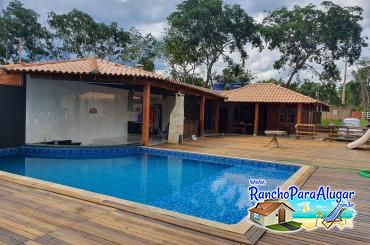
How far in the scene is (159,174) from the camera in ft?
29.9

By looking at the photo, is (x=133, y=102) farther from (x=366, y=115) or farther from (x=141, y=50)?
(x=366, y=115)

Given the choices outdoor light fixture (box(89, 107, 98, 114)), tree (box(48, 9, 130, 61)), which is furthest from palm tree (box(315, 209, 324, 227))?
tree (box(48, 9, 130, 61))

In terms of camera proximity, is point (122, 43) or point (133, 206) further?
point (122, 43)

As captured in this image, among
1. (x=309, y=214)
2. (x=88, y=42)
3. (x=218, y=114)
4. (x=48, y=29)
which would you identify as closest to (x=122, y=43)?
(x=88, y=42)

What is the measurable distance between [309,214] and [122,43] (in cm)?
3169

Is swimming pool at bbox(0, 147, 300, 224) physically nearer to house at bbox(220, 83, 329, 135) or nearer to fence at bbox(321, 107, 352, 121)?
house at bbox(220, 83, 329, 135)

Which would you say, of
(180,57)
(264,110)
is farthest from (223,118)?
(180,57)

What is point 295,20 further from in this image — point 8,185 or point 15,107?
point 8,185

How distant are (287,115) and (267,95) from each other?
90.6 inches

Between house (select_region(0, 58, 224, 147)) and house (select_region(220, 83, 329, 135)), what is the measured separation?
502 centimetres

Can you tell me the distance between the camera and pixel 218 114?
2220 cm

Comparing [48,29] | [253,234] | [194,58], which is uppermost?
[48,29]

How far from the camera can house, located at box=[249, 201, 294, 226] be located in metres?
4.04

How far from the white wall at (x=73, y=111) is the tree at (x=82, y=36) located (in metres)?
18.1
